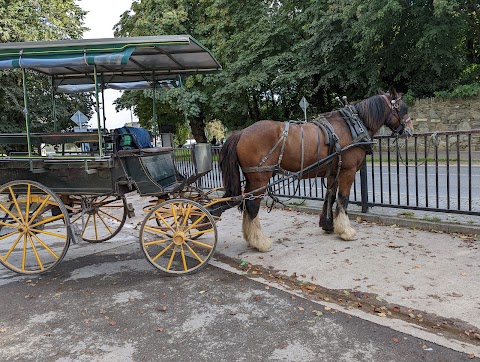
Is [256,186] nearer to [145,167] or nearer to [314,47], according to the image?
[145,167]

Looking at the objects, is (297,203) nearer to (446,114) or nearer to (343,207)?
(343,207)

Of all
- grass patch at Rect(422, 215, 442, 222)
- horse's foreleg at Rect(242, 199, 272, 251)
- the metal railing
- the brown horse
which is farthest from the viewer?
grass patch at Rect(422, 215, 442, 222)

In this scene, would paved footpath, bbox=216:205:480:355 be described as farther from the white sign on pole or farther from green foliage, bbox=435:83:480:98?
green foliage, bbox=435:83:480:98

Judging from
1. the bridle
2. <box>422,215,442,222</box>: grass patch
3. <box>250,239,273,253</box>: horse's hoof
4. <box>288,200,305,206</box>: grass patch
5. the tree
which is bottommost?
<box>250,239,273,253</box>: horse's hoof

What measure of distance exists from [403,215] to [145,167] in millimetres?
4350

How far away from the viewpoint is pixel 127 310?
12.9ft

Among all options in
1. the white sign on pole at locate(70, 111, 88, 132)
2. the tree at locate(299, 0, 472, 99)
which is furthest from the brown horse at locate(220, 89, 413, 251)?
the tree at locate(299, 0, 472, 99)

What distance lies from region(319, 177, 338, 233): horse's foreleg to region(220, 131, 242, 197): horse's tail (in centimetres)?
148

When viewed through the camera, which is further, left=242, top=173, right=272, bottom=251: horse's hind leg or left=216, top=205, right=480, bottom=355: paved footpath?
left=242, top=173, right=272, bottom=251: horse's hind leg

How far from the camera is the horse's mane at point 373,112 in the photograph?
5637mm

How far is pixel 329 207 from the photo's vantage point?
599 centimetres

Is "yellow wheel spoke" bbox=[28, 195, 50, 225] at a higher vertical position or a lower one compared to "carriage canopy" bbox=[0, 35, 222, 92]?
lower

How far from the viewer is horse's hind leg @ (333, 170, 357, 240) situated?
556cm

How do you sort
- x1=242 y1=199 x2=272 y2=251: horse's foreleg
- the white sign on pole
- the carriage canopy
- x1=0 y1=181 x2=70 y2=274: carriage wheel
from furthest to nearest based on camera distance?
the white sign on pole
x1=242 y1=199 x2=272 y2=251: horse's foreleg
x1=0 y1=181 x2=70 y2=274: carriage wheel
the carriage canopy
